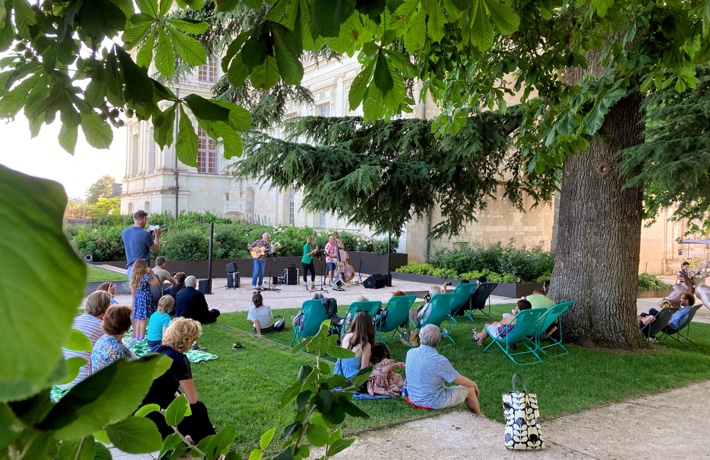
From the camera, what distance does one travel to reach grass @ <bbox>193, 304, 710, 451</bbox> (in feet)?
18.4

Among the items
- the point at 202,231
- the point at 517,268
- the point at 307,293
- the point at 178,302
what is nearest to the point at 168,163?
the point at 202,231

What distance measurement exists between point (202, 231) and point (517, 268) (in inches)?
448

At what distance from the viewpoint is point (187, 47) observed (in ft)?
5.84

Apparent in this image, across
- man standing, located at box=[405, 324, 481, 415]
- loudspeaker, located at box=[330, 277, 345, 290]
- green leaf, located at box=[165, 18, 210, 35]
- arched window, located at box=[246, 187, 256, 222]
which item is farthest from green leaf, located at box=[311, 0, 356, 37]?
arched window, located at box=[246, 187, 256, 222]

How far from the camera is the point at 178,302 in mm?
9211

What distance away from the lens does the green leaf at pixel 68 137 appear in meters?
1.70

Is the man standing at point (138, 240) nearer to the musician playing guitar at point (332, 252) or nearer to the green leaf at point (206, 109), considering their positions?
the green leaf at point (206, 109)

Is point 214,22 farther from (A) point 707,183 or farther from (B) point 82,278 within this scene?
(B) point 82,278

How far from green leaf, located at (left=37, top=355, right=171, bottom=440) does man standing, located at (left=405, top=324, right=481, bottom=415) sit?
580 cm

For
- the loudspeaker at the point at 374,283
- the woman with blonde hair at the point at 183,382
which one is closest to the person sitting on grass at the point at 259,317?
the woman with blonde hair at the point at 183,382

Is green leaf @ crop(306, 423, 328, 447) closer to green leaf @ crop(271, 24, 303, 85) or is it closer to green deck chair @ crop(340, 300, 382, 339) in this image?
green leaf @ crop(271, 24, 303, 85)

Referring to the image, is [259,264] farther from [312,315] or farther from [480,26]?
[480,26]

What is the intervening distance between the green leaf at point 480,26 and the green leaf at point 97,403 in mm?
2247

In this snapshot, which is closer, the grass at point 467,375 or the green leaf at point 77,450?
the green leaf at point 77,450
